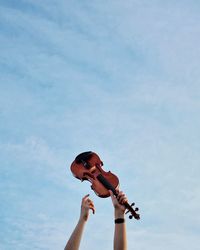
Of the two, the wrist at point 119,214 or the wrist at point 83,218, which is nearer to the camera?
the wrist at point 119,214

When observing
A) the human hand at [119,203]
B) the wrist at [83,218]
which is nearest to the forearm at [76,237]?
the wrist at [83,218]

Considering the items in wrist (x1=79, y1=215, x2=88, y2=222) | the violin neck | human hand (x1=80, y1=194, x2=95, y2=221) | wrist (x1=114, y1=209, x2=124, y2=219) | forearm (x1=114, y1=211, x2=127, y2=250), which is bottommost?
forearm (x1=114, y1=211, x2=127, y2=250)

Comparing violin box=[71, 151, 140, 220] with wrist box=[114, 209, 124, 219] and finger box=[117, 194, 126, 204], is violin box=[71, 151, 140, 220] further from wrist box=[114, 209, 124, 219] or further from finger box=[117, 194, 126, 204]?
wrist box=[114, 209, 124, 219]

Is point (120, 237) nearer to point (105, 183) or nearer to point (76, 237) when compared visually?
point (76, 237)

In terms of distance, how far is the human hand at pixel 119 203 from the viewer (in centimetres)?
861

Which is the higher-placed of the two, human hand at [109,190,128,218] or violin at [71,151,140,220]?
violin at [71,151,140,220]

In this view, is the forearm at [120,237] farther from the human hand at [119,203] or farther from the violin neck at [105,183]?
the violin neck at [105,183]

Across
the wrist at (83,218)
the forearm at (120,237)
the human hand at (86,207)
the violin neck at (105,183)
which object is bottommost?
the forearm at (120,237)

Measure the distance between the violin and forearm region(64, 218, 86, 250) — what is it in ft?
2.48

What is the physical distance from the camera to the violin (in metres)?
9.45

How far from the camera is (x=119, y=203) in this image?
28.8 feet

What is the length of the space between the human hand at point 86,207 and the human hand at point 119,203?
17.3 inches

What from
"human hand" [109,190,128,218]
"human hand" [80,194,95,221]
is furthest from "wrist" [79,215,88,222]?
"human hand" [109,190,128,218]

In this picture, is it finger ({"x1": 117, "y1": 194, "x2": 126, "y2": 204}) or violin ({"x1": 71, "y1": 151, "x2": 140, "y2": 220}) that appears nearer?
finger ({"x1": 117, "y1": 194, "x2": 126, "y2": 204})
